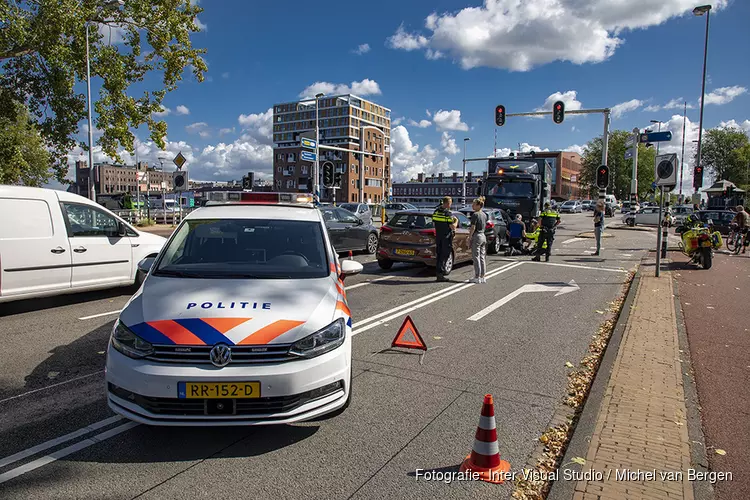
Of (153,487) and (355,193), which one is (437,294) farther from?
(355,193)

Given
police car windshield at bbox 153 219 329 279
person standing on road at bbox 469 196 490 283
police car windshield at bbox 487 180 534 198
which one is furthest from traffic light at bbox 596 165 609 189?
police car windshield at bbox 153 219 329 279

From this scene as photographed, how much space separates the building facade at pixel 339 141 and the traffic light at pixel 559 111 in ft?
258

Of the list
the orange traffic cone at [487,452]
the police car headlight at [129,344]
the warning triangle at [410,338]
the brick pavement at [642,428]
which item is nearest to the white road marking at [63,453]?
the police car headlight at [129,344]

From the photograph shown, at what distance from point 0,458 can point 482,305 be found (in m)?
7.16

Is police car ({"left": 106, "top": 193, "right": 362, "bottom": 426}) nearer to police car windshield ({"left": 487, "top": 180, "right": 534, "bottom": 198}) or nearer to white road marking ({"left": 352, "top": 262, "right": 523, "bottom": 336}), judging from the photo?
white road marking ({"left": 352, "top": 262, "right": 523, "bottom": 336})

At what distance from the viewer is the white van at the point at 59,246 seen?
24.3ft

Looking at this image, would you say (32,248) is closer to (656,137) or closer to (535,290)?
(535,290)

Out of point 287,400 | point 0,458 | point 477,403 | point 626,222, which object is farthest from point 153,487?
point 626,222

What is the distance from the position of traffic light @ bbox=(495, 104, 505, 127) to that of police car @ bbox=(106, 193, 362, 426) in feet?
76.6

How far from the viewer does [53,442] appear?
3.62 meters

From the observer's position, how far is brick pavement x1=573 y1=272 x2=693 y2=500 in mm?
3207

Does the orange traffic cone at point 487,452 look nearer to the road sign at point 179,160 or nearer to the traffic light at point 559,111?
the road sign at point 179,160

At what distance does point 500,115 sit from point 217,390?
2501 centimetres

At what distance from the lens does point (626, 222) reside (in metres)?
38.6
